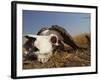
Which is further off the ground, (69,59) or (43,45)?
(43,45)

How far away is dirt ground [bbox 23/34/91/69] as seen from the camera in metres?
1.89

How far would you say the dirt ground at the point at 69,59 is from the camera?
6.19 feet

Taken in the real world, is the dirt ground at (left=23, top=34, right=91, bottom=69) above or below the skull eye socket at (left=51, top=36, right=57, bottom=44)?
below

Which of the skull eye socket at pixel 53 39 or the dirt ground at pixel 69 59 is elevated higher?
the skull eye socket at pixel 53 39

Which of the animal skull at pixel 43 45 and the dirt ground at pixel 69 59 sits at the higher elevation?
the animal skull at pixel 43 45

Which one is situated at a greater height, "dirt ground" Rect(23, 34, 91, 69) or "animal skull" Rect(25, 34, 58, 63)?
"animal skull" Rect(25, 34, 58, 63)

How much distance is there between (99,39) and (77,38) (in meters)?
0.23

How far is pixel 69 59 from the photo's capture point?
2008 mm

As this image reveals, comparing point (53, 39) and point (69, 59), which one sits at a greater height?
point (53, 39)

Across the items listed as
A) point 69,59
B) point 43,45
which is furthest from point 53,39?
point 69,59

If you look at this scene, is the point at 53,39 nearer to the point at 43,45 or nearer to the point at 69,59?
the point at 43,45

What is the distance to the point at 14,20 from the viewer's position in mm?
1812

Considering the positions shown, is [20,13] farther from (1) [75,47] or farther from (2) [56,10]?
(1) [75,47]
